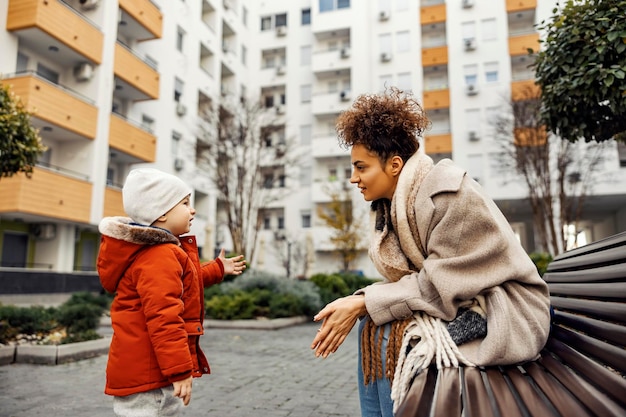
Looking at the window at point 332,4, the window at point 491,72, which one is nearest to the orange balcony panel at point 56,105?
the window at point 332,4

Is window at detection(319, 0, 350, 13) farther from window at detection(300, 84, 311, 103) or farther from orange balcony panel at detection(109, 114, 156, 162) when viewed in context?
orange balcony panel at detection(109, 114, 156, 162)

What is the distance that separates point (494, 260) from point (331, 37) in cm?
4128

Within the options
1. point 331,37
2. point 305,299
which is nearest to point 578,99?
point 305,299

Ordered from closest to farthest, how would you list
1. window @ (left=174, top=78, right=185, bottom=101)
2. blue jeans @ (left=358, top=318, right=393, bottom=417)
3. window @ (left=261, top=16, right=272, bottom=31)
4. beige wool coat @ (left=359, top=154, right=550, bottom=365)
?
1. beige wool coat @ (left=359, top=154, right=550, bottom=365)
2. blue jeans @ (left=358, top=318, right=393, bottom=417)
3. window @ (left=174, top=78, right=185, bottom=101)
4. window @ (left=261, top=16, right=272, bottom=31)

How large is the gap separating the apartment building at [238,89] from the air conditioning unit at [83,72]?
0.27 feet

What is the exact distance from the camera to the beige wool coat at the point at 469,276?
175 centimetres

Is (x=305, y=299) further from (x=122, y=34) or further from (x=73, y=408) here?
(x=122, y=34)

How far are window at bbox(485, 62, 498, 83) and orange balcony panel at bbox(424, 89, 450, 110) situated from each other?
271 centimetres

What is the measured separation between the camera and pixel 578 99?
20.1 feet

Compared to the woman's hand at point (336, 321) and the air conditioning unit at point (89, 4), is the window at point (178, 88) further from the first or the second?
the woman's hand at point (336, 321)

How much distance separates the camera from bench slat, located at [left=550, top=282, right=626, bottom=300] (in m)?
1.87

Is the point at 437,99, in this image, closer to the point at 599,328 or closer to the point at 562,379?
the point at 599,328

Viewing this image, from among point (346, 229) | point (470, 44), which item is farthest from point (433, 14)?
point (346, 229)

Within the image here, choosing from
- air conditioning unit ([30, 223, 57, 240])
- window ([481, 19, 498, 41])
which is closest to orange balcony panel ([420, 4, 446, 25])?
window ([481, 19, 498, 41])
